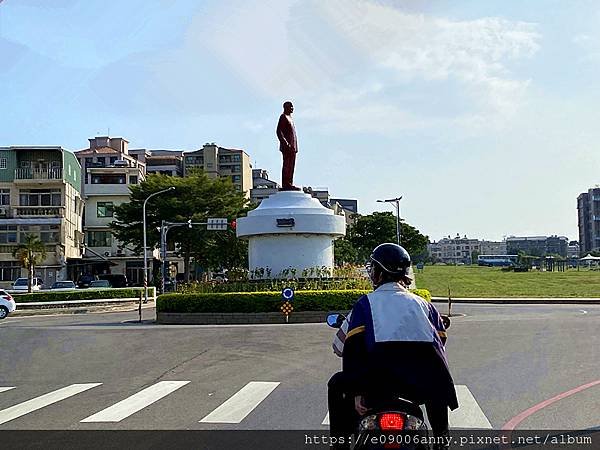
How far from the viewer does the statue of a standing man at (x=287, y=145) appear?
27797mm

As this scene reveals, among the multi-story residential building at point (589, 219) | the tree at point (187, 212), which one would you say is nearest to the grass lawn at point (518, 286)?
the tree at point (187, 212)

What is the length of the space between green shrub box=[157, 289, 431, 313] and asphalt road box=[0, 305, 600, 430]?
3.75 meters

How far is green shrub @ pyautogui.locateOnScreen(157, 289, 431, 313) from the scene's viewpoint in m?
24.9

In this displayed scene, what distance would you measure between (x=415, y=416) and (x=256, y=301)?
2075 centimetres

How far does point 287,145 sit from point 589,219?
142m

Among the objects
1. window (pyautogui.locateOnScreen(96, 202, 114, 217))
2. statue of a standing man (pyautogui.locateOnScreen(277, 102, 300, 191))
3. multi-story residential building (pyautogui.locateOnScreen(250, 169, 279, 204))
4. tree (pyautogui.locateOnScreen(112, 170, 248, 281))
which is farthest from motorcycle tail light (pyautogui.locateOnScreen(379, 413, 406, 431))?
multi-story residential building (pyautogui.locateOnScreen(250, 169, 279, 204))

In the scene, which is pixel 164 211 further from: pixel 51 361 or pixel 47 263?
pixel 51 361

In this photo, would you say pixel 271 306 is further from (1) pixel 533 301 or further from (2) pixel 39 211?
(2) pixel 39 211

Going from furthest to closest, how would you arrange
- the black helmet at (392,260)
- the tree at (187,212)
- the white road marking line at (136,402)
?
the tree at (187,212)
the white road marking line at (136,402)
the black helmet at (392,260)

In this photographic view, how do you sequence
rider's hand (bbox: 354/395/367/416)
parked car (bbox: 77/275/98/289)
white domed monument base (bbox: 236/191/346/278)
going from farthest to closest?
parked car (bbox: 77/275/98/289) < white domed monument base (bbox: 236/191/346/278) < rider's hand (bbox: 354/395/367/416)

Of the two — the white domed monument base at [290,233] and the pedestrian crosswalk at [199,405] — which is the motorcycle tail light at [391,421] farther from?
the white domed monument base at [290,233]

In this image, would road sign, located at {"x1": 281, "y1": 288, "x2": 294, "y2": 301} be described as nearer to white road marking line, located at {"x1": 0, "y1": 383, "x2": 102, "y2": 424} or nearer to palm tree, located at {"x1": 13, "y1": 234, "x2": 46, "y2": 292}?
white road marking line, located at {"x1": 0, "y1": 383, "x2": 102, "y2": 424}

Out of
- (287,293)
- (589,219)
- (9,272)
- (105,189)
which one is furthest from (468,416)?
(589,219)

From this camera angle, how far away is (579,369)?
41.6 feet
